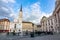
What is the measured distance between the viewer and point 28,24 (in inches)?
1367

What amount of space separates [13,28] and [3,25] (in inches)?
169

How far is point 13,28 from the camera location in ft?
89.1

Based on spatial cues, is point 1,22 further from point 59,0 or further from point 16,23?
point 59,0

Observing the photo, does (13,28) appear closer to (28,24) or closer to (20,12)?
(20,12)

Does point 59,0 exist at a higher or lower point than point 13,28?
higher

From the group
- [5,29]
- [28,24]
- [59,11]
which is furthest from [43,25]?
[5,29]

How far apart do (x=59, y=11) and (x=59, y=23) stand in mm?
3610

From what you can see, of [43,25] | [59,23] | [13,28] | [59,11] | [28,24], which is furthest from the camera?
[43,25]

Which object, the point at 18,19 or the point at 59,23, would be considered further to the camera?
the point at 18,19

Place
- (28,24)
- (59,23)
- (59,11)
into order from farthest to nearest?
1. (28,24)
2. (59,11)
3. (59,23)

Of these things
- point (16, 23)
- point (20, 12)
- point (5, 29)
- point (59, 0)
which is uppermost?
point (59, 0)

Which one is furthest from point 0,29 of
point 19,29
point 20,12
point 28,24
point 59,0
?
point 59,0

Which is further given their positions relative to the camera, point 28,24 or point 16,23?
point 28,24

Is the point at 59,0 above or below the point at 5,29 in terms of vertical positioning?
above
